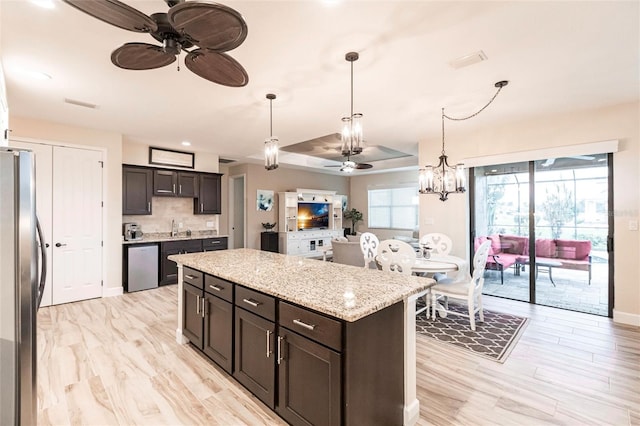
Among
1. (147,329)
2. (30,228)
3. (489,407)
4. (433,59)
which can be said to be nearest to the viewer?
(30,228)

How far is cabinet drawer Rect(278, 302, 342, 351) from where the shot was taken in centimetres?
148

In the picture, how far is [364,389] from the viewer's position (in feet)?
5.12

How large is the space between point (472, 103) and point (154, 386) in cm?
426

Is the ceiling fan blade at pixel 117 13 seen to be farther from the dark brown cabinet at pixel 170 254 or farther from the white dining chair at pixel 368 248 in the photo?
the dark brown cabinet at pixel 170 254

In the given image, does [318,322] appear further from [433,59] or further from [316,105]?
[316,105]

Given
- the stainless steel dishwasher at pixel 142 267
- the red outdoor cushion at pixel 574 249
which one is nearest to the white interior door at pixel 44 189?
the stainless steel dishwasher at pixel 142 267

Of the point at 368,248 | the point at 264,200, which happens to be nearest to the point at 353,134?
the point at 368,248

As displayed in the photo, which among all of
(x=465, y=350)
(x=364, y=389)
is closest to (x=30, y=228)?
(x=364, y=389)

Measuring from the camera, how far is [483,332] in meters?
3.26

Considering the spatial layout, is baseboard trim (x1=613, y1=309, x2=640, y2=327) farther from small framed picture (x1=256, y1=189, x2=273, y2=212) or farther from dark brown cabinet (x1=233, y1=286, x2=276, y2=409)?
small framed picture (x1=256, y1=189, x2=273, y2=212)

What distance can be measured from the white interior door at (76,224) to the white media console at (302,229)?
427 cm

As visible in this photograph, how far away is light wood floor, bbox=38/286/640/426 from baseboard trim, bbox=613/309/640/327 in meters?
0.16

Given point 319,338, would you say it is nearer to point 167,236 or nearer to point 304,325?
point 304,325

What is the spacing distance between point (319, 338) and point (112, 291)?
4.67m
